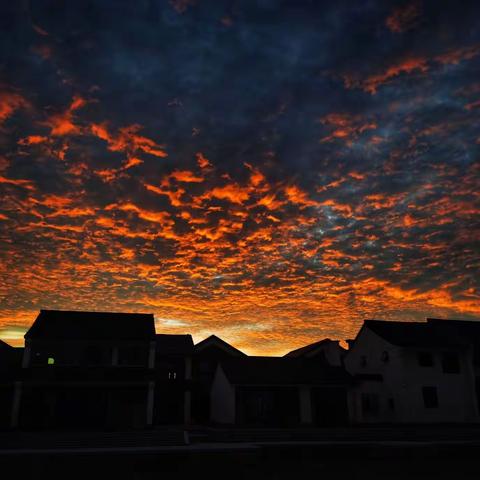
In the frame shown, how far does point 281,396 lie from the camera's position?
37.8 m

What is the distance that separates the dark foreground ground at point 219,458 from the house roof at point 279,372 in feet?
28.8

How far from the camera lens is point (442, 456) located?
2405 centimetres

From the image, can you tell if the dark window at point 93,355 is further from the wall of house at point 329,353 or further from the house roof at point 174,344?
the wall of house at point 329,353

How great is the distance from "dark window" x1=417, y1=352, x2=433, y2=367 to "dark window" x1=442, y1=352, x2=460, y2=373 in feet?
3.85

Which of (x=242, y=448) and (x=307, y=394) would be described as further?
(x=307, y=394)

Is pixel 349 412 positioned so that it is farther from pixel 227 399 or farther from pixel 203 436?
Result: pixel 203 436

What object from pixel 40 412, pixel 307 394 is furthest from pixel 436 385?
pixel 40 412

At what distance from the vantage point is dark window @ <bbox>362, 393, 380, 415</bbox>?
1668 inches

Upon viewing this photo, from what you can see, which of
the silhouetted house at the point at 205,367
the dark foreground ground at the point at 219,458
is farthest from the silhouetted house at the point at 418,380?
the dark foreground ground at the point at 219,458

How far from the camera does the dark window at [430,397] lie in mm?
39562

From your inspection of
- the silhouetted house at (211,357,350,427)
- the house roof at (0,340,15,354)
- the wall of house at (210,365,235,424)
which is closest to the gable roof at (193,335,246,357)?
the wall of house at (210,365,235,424)

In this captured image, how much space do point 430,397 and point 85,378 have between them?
26.9 m

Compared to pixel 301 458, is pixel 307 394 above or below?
above

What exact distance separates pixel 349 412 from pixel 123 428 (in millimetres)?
17071
